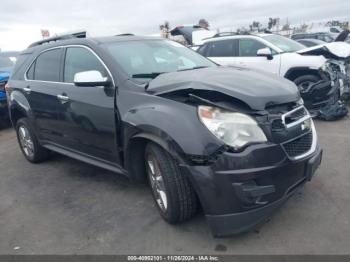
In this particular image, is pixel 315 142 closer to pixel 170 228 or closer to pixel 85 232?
pixel 170 228

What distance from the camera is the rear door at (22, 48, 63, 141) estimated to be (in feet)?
14.4

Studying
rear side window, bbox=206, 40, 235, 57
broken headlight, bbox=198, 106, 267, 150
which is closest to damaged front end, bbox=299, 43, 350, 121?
rear side window, bbox=206, 40, 235, 57

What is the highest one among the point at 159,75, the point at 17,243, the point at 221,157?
the point at 159,75

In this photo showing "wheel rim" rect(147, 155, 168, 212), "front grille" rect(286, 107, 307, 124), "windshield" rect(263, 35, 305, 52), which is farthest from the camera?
"windshield" rect(263, 35, 305, 52)

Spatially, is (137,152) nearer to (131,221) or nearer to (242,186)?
(131,221)

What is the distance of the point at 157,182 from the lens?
3.18 meters

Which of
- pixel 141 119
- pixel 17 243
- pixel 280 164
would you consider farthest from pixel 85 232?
pixel 280 164

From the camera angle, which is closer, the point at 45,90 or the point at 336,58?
the point at 45,90

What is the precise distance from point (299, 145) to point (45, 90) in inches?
126

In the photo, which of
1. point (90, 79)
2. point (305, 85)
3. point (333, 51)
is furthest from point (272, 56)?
point (90, 79)

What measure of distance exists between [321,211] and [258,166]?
3.55 feet

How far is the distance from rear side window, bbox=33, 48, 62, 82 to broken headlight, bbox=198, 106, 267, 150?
8.23 feet

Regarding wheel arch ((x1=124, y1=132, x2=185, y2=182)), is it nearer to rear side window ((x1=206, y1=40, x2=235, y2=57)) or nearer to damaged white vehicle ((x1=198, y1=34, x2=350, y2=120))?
damaged white vehicle ((x1=198, y1=34, x2=350, y2=120))

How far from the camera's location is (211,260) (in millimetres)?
2717
